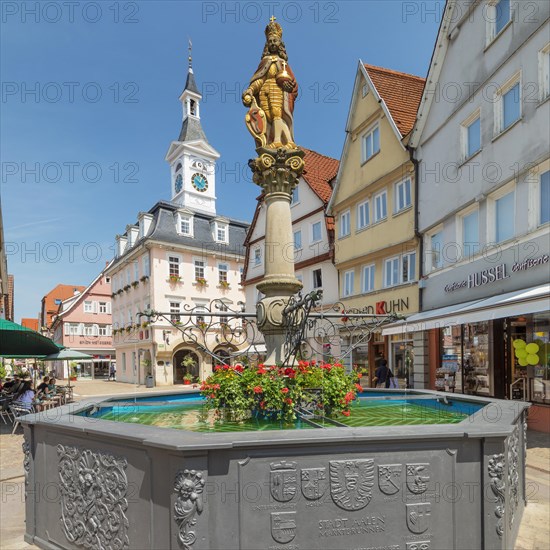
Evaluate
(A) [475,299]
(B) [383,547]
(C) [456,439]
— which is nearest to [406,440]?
(C) [456,439]

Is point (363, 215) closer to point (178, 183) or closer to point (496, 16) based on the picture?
point (496, 16)

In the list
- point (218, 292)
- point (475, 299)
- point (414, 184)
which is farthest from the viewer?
point (218, 292)

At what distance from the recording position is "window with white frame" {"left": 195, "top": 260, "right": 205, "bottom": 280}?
38.4 meters

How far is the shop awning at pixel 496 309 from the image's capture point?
10047 mm

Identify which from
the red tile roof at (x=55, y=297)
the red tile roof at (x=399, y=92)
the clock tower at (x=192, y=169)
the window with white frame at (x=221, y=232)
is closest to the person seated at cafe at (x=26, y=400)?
the red tile roof at (x=399, y=92)

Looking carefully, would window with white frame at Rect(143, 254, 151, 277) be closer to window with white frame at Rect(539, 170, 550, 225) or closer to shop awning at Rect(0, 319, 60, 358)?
shop awning at Rect(0, 319, 60, 358)

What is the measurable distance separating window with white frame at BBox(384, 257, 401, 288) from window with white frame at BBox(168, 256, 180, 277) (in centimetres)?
2071

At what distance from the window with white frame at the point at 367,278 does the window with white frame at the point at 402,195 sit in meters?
3.10

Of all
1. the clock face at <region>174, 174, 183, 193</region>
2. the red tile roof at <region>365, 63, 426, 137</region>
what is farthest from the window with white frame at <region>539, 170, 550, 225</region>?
the clock face at <region>174, 174, 183, 193</region>

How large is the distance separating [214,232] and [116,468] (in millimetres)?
37943

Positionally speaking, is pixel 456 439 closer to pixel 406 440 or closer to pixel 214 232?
pixel 406 440

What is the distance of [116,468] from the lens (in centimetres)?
385

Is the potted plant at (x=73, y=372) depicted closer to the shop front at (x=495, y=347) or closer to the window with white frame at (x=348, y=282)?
the window with white frame at (x=348, y=282)

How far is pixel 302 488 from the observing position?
3570mm
